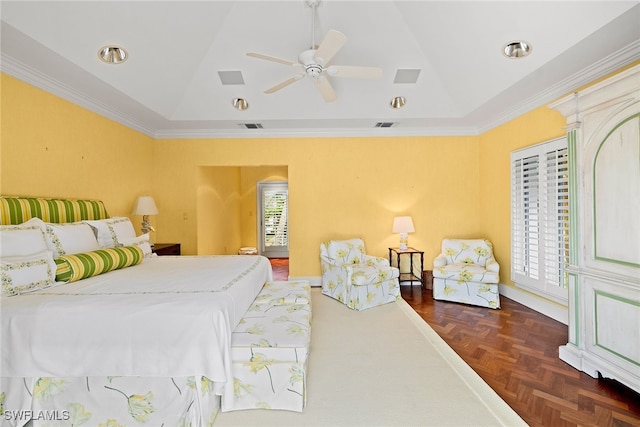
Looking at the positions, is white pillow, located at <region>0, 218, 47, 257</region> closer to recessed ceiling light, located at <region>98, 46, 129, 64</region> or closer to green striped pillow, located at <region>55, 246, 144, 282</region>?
green striped pillow, located at <region>55, 246, 144, 282</region>

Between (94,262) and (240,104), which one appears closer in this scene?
(94,262)

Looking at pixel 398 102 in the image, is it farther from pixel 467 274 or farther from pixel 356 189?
pixel 467 274

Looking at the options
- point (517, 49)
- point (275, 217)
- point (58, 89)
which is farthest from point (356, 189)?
point (58, 89)

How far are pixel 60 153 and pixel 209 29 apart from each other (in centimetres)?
225

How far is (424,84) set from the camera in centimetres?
421

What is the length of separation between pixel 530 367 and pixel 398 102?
3.64 metres

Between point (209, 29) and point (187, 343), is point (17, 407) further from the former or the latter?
point (209, 29)

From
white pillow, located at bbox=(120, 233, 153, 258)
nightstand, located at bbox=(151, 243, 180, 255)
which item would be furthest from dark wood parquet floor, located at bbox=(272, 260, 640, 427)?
nightstand, located at bbox=(151, 243, 180, 255)

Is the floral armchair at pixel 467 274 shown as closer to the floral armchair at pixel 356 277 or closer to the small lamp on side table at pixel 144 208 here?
the floral armchair at pixel 356 277

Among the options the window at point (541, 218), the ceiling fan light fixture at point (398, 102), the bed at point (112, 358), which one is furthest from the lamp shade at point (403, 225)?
the bed at point (112, 358)

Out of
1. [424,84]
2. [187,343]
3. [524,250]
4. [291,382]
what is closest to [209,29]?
[424,84]

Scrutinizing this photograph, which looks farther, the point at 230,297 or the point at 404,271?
the point at 404,271

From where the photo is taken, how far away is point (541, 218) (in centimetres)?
382

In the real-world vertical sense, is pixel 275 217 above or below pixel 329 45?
below
